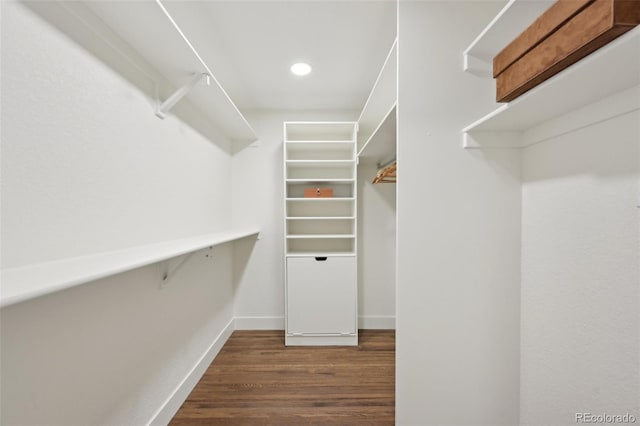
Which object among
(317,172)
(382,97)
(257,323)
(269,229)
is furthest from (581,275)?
(257,323)

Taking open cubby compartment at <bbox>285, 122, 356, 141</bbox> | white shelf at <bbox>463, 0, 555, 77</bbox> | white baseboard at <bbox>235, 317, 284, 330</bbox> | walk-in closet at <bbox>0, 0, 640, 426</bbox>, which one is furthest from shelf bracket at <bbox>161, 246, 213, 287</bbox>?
white shelf at <bbox>463, 0, 555, 77</bbox>

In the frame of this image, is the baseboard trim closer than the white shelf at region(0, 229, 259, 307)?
No

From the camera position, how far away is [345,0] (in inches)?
53.6

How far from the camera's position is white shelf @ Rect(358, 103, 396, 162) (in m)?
1.52

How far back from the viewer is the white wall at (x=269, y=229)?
276cm

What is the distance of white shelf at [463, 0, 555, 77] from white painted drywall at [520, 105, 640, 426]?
463 millimetres

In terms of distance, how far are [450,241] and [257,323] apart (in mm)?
2266

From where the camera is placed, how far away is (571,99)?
0.87 m

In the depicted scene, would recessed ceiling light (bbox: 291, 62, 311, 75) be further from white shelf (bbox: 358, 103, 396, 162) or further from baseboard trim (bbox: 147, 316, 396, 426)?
baseboard trim (bbox: 147, 316, 396, 426)

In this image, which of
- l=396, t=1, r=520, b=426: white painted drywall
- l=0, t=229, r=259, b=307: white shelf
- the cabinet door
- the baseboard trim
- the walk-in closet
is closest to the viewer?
l=0, t=229, r=259, b=307: white shelf

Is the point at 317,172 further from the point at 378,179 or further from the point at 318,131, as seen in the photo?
the point at 378,179

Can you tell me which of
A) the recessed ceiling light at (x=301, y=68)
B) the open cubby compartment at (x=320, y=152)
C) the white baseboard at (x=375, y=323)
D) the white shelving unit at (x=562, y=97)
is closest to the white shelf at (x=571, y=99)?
the white shelving unit at (x=562, y=97)

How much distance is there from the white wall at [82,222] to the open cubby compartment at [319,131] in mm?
1256

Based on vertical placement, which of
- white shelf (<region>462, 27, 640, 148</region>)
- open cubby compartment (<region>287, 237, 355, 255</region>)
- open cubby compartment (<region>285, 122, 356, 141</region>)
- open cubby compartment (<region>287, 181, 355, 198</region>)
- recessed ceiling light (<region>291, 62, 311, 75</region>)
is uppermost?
recessed ceiling light (<region>291, 62, 311, 75</region>)
